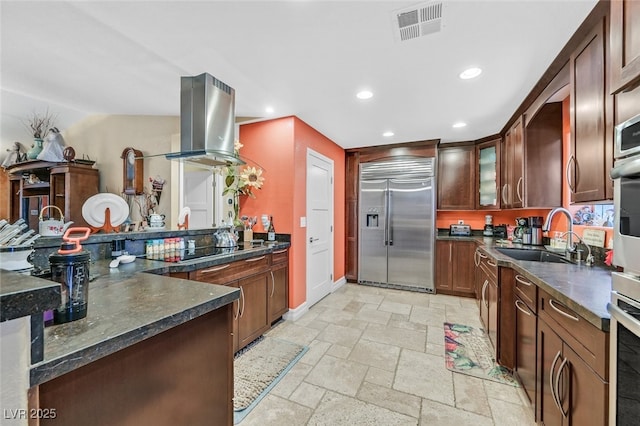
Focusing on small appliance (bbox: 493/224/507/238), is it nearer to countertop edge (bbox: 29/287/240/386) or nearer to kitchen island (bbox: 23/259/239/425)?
kitchen island (bbox: 23/259/239/425)

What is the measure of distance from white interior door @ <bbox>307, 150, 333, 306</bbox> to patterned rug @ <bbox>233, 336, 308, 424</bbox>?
0.99 m

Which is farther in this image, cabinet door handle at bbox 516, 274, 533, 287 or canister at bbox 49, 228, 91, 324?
cabinet door handle at bbox 516, 274, 533, 287

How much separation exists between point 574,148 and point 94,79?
12.4 ft

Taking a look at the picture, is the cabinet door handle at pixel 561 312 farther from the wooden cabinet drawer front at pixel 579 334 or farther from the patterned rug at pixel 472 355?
the patterned rug at pixel 472 355

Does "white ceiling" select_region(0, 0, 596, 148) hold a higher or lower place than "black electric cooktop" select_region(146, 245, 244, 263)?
higher

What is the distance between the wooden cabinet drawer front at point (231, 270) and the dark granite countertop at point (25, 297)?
1294mm

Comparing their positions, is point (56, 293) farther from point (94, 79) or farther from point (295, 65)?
point (94, 79)

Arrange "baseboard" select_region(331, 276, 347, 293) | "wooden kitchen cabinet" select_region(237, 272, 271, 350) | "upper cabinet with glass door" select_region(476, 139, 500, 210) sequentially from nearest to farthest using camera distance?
"wooden kitchen cabinet" select_region(237, 272, 271, 350) → "upper cabinet with glass door" select_region(476, 139, 500, 210) → "baseboard" select_region(331, 276, 347, 293)

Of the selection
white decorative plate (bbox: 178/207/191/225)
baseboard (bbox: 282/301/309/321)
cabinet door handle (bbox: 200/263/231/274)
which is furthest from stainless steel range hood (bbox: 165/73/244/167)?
baseboard (bbox: 282/301/309/321)

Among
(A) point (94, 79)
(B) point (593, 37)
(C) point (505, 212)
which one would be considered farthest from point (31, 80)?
(C) point (505, 212)

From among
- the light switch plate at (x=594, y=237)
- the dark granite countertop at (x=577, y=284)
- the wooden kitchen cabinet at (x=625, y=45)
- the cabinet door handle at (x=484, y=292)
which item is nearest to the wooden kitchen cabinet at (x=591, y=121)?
the wooden kitchen cabinet at (x=625, y=45)

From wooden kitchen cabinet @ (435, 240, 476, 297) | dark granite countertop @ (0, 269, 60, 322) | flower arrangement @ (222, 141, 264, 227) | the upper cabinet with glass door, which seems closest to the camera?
dark granite countertop @ (0, 269, 60, 322)

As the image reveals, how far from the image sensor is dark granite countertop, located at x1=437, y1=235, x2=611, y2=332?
1.01 m

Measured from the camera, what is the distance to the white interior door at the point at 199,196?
326cm
